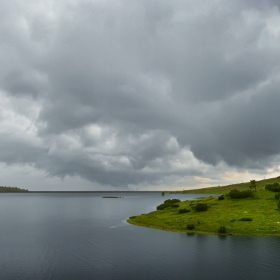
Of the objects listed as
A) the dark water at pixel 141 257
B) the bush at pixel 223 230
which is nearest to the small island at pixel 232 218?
the bush at pixel 223 230

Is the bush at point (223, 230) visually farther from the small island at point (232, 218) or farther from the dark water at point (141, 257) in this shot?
the dark water at point (141, 257)

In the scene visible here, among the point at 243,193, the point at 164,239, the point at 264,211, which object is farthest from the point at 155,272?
the point at 243,193

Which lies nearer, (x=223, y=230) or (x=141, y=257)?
(x=141, y=257)

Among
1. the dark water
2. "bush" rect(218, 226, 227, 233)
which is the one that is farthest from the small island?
the dark water

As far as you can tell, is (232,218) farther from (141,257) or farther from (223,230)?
(141,257)

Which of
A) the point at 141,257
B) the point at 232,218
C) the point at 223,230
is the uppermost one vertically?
the point at 232,218

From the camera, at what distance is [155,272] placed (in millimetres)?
30875

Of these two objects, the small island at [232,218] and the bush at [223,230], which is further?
the small island at [232,218]

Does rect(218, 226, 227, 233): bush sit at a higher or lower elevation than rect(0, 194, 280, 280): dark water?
higher

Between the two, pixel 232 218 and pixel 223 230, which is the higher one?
pixel 232 218

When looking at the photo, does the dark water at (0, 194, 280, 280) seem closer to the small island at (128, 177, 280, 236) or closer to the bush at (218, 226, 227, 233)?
the bush at (218, 226, 227, 233)

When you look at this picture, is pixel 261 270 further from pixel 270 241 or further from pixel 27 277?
pixel 27 277

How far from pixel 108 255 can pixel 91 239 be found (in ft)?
49.3

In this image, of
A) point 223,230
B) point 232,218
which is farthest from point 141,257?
point 232,218
